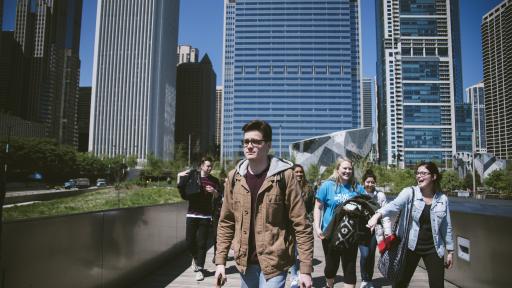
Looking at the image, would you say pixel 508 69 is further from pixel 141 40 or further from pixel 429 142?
pixel 429 142

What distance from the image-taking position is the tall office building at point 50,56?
6302 mm

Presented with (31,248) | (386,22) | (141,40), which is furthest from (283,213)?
(386,22)

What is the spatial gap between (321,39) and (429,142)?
58.7 meters

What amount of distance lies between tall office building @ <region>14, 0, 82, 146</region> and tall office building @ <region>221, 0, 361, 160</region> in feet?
432

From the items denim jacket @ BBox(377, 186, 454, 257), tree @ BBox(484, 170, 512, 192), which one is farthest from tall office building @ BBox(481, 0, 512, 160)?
tree @ BBox(484, 170, 512, 192)

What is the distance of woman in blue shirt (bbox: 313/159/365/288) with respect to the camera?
4156 mm

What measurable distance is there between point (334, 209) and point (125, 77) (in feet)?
420

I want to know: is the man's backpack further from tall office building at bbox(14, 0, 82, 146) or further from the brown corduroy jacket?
the brown corduroy jacket

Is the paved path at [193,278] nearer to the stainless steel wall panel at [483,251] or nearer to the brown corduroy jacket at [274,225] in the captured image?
the stainless steel wall panel at [483,251]

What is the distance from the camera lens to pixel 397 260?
Answer: 367 cm

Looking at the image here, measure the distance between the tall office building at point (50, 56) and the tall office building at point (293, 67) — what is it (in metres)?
132

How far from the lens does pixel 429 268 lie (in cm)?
349

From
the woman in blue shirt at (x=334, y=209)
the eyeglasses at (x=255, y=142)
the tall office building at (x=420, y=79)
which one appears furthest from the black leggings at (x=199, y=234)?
the tall office building at (x=420, y=79)

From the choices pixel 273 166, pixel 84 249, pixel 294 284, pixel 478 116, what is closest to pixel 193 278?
pixel 294 284
